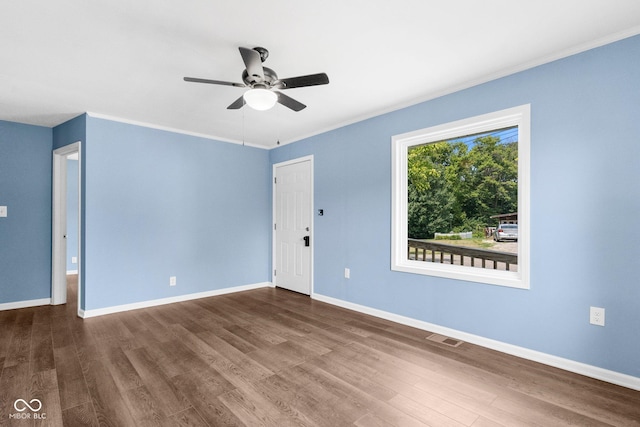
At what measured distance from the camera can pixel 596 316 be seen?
2.31m

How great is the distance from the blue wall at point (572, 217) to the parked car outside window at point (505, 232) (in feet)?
0.84

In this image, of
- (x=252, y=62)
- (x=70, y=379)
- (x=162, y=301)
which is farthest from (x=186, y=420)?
(x=162, y=301)

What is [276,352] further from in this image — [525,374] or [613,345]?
[613,345]

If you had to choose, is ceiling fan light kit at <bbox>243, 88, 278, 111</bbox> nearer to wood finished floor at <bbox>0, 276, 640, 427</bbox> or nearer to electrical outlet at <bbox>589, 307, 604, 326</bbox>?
wood finished floor at <bbox>0, 276, 640, 427</bbox>

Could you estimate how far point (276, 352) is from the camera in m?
2.80

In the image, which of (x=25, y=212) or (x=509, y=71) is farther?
(x=25, y=212)

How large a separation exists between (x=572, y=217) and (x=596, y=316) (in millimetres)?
746

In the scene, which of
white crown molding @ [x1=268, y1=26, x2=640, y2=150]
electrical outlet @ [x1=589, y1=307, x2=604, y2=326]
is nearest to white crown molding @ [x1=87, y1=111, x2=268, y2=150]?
white crown molding @ [x1=268, y1=26, x2=640, y2=150]

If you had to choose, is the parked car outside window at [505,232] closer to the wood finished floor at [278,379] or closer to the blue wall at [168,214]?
the wood finished floor at [278,379]

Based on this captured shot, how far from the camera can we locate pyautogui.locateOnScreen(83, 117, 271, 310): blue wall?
3.84 m

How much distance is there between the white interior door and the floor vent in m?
2.10

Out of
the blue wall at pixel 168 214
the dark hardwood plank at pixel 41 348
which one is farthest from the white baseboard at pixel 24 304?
the blue wall at pixel 168 214
